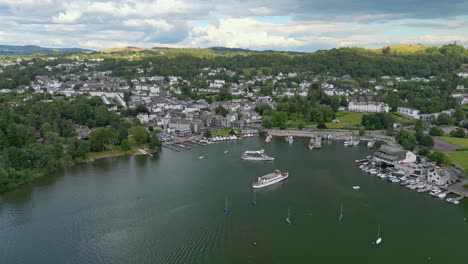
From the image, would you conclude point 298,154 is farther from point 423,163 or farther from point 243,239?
point 243,239

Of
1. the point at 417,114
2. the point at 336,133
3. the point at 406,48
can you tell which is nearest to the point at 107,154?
the point at 336,133

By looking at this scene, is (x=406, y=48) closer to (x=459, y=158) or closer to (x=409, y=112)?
(x=409, y=112)

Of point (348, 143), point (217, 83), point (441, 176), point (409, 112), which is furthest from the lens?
point (217, 83)

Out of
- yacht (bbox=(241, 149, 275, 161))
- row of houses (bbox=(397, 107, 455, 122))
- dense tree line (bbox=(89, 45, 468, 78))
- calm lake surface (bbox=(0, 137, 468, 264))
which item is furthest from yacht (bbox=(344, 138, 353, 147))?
dense tree line (bbox=(89, 45, 468, 78))

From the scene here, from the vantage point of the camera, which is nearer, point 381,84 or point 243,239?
point 243,239

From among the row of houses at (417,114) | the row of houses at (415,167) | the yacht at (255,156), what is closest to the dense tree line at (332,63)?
the row of houses at (417,114)

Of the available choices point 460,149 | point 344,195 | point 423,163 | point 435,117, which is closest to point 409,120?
point 435,117
